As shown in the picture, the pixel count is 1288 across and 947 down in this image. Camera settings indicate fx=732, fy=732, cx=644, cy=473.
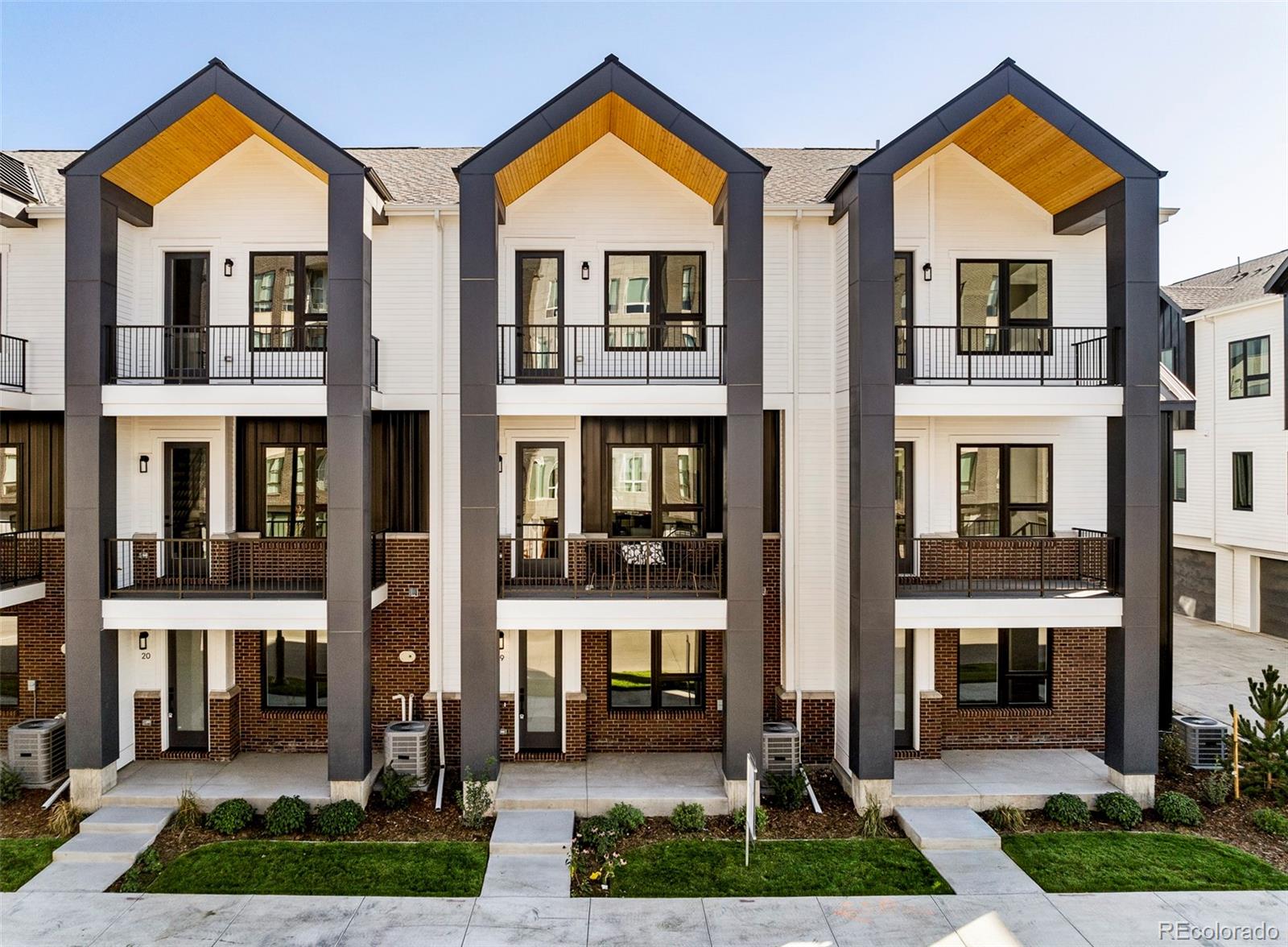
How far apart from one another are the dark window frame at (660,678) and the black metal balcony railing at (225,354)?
5.80 meters

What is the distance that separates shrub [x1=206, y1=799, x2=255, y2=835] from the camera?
9.24m

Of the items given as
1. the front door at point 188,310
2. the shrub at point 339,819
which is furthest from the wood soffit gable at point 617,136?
the shrub at point 339,819

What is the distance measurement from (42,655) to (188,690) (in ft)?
7.75

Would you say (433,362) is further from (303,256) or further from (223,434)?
(223,434)

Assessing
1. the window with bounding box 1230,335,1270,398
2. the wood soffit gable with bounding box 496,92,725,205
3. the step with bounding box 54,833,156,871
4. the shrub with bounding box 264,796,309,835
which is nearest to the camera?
the step with bounding box 54,833,156,871

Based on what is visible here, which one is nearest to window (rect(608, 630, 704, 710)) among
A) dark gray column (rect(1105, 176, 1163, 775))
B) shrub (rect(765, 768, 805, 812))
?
shrub (rect(765, 768, 805, 812))

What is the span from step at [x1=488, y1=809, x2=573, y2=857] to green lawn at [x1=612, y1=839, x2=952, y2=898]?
33.5 inches

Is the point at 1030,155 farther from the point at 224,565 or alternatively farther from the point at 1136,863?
the point at 224,565

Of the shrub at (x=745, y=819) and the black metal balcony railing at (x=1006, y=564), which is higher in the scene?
the black metal balcony railing at (x=1006, y=564)

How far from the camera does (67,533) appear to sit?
9.84m

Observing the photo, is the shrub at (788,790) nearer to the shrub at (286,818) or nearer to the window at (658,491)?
the window at (658,491)

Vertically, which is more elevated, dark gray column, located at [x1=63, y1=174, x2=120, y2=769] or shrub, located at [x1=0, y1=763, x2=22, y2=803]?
dark gray column, located at [x1=63, y1=174, x2=120, y2=769]

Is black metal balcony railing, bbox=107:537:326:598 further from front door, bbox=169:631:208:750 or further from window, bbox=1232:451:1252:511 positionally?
window, bbox=1232:451:1252:511

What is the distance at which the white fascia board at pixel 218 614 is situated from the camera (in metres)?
9.95
